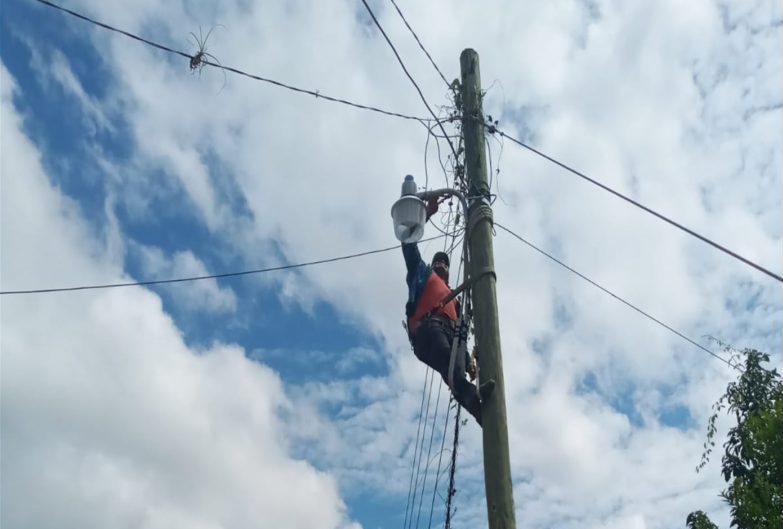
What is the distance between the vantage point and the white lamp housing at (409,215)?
4562 mm

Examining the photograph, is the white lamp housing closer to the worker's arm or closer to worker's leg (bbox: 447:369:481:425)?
the worker's arm

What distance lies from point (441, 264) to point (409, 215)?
3.24ft

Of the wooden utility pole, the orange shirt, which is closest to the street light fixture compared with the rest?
the wooden utility pole

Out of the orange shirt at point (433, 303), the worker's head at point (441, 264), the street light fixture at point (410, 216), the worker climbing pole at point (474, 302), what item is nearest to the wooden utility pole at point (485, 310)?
the worker climbing pole at point (474, 302)

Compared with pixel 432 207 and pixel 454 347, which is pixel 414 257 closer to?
pixel 432 207

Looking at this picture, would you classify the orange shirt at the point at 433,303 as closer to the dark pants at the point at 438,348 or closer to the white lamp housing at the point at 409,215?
the dark pants at the point at 438,348

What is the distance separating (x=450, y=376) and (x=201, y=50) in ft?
9.72

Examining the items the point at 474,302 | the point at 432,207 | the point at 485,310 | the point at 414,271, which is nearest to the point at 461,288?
the point at 474,302

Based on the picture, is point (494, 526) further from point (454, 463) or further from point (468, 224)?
point (454, 463)

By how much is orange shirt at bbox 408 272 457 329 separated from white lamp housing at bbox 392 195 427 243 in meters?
0.40

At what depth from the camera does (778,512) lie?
6.06 m

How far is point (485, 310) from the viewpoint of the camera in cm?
415

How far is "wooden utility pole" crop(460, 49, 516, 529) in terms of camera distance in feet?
11.9

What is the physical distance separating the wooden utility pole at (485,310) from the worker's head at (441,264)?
90 cm
